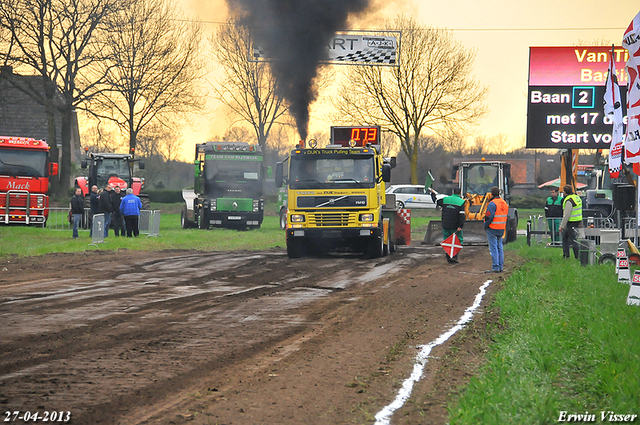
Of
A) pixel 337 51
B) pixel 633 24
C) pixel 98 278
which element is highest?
pixel 337 51

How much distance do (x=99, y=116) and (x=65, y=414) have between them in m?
37.8

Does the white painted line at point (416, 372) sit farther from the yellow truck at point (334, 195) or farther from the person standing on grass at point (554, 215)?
the person standing on grass at point (554, 215)

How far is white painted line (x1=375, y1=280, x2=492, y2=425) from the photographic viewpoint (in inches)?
188

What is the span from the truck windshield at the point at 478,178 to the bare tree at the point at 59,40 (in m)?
22.2

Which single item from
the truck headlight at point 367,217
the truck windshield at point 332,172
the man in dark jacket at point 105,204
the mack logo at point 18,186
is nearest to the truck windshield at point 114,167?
the mack logo at point 18,186

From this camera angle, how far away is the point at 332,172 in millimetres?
17719

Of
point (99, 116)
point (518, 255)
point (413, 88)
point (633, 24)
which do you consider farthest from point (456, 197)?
point (413, 88)

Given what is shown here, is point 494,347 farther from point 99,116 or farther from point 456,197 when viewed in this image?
point 99,116

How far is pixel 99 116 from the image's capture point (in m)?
40.0

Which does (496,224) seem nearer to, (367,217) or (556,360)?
(367,217)

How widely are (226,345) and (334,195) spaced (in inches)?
424

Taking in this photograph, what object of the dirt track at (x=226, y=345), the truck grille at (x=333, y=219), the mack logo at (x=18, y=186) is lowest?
the dirt track at (x=226, y=345)

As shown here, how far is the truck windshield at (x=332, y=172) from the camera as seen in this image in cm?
1764

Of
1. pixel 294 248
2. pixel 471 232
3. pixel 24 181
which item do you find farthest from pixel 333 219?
pixel 24 181
